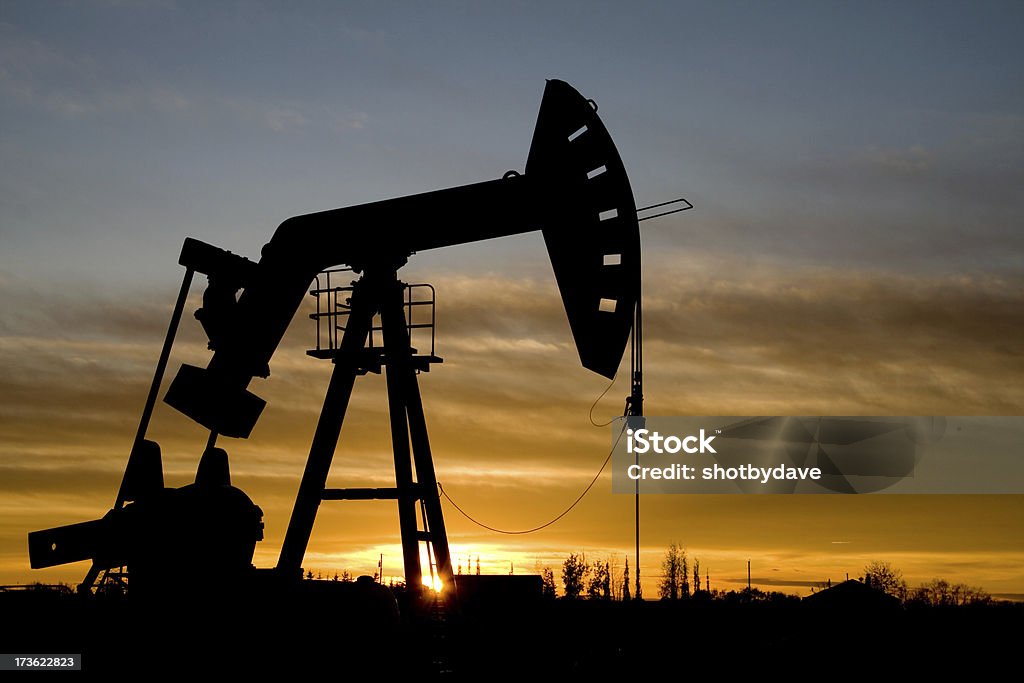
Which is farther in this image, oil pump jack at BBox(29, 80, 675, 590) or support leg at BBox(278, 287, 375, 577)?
support leg at BBox(278, 287, 375, 577)

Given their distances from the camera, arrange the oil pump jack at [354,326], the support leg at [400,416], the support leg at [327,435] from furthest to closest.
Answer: the support leg at [400,416]
the support leg at [327,435]
the oil pump jack at [354,326]

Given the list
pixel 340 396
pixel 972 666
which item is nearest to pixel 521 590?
pixel 972 666

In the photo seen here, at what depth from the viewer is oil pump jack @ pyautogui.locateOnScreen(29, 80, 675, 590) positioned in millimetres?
9484

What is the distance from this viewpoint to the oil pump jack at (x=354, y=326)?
9484 millimetres

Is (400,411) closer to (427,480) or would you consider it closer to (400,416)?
(400,416)

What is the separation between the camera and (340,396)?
1230cm

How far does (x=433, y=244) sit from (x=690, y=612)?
3565 cm

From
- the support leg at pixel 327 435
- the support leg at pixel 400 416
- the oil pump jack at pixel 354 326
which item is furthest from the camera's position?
the support leg at pixel 400 416

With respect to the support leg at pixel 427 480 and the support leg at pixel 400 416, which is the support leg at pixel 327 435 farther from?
the support leg at pixel 427 480

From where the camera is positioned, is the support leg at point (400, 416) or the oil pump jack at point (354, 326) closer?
the oil pump jack at point (354, 326)

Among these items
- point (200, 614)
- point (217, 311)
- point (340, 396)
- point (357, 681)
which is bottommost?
point (357, 681)

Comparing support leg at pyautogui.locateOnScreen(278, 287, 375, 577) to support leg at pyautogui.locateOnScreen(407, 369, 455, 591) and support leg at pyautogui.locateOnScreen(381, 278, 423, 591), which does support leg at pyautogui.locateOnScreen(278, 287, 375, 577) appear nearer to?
support leg at pyautogui.locateOnScreen(381, 278, 423, 591)

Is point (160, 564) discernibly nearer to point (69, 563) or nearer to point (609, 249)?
point (69, 563)

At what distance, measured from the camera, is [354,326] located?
41.0 feet
